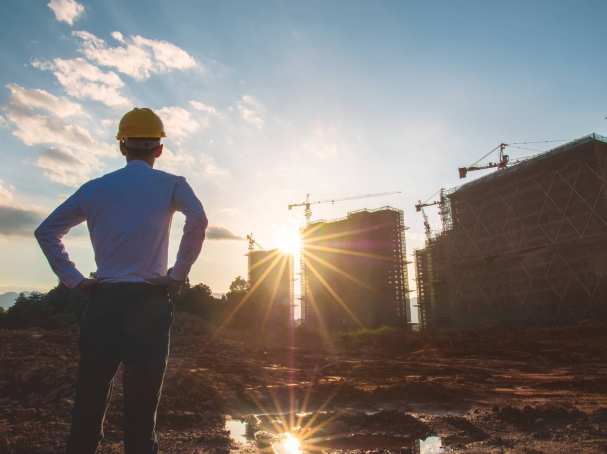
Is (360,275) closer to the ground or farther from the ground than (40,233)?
farther from the ground

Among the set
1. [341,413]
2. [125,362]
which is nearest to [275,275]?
[341,413]

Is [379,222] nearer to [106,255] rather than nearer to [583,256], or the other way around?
[583,256]

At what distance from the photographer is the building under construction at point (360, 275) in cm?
6575

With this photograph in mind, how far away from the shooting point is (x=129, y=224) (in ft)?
7.09

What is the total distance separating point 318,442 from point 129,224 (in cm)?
321

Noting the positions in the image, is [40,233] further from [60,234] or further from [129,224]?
[129,224]

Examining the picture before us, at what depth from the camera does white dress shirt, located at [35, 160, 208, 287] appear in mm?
2146

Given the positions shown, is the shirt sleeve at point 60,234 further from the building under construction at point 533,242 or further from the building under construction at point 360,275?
the building under construction at point 360,275

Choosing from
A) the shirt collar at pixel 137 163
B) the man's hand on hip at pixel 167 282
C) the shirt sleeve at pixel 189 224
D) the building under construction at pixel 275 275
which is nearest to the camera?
the man's hand on hip at pixel 167 282

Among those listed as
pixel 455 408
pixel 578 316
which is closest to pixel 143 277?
pixel 455 408

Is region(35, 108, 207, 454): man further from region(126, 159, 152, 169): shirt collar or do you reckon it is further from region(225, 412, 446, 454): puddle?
region(225, 412, 446, 454): puddle

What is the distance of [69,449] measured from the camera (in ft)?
6.59

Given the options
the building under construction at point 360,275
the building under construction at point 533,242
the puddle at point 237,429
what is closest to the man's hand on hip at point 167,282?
the puddle at point 237,429

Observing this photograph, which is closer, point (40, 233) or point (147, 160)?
point (40, 233)
